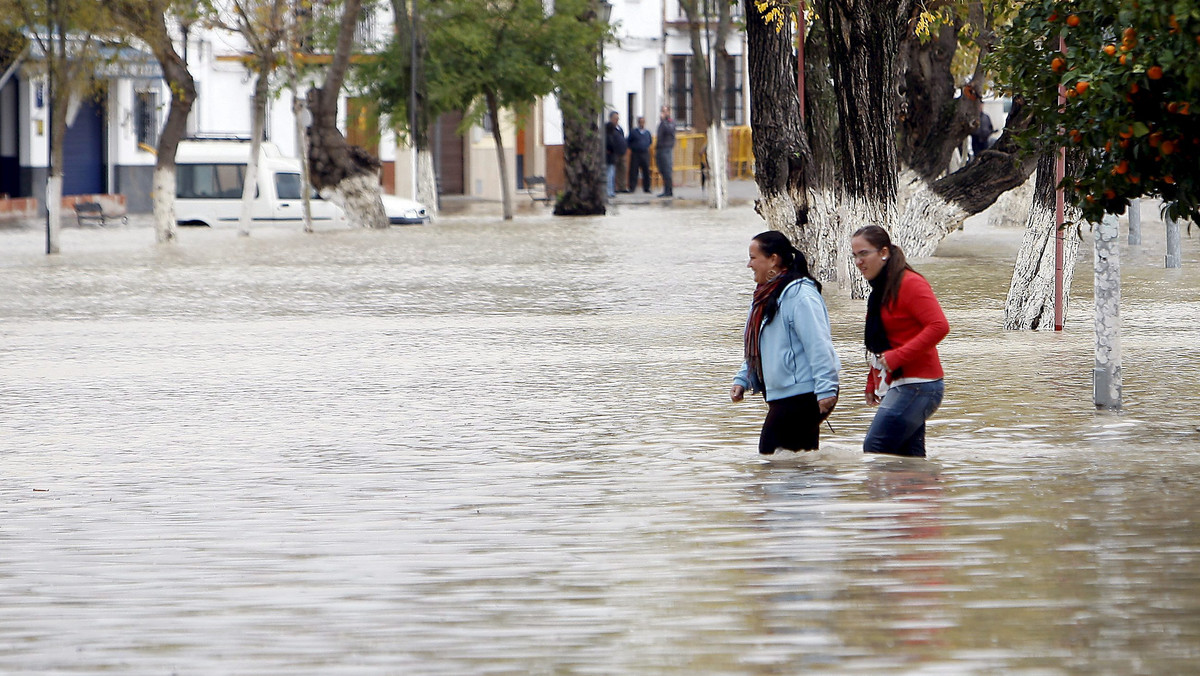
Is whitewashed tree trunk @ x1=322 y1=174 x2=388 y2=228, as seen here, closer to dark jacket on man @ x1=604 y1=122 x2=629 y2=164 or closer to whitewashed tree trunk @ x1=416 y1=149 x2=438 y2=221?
whitewashed tree trunk @ x1=416 y1=149 x2=438 y2=221

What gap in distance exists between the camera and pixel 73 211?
4078 centimetres

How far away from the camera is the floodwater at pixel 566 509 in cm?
525

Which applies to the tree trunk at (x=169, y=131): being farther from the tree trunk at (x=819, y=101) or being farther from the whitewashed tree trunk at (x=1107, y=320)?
the whitewashed tree trunk at (x=1107, y=320)

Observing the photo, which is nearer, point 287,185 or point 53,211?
point 53,211

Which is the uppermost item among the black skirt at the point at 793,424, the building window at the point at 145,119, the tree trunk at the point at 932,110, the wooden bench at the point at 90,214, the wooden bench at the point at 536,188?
the building window at the point at 145,119

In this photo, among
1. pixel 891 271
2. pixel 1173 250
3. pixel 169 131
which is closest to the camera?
pixel 891 271

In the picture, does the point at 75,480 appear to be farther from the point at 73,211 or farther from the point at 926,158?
the point at 73,211

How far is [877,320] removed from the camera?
786cm

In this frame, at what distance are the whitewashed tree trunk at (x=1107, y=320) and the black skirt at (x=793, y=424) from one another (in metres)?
2.37

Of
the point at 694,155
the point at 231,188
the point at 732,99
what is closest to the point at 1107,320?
the point at 231,188

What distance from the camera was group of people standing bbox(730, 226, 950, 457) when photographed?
304 inches

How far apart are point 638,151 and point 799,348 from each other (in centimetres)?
4235

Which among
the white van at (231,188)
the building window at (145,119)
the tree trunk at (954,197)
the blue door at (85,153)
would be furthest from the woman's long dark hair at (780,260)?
the building window at (145,119)

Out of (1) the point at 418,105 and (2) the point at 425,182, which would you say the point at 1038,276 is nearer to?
(2) the point at 425,182
